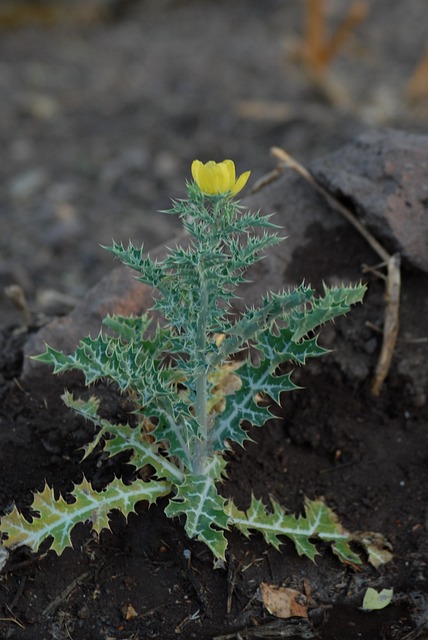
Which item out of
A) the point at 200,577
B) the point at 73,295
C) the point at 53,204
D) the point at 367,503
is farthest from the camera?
the point at 53,204

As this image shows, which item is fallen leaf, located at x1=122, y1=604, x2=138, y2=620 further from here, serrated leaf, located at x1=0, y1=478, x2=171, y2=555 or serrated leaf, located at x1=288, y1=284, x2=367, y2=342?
serrated leaf, located at x1=288, y1=284, x2=367, y2=342

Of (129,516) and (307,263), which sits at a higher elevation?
(307,263)

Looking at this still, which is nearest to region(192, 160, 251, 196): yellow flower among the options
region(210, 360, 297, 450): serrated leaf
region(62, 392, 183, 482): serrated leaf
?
region(210, 360, 297, 450): serrated leaf

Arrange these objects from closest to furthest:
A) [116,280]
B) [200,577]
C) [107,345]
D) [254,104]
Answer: [107,345] < [200,577] < [116,280] < [254,104]

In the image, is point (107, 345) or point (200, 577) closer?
point (107, 345)

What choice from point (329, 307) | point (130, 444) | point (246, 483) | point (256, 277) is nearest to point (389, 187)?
point (256, 277)

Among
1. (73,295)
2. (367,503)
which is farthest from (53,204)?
(367,503)

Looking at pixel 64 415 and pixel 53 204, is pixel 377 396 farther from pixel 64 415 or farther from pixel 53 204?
pixel 53 204
